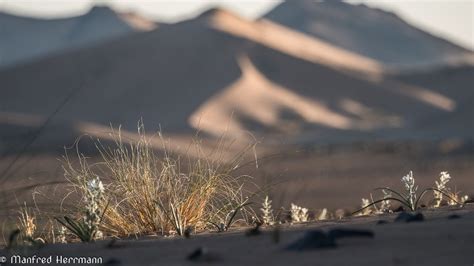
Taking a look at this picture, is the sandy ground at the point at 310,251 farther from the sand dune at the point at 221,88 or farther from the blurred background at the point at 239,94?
the sand dune at the point at 221,88

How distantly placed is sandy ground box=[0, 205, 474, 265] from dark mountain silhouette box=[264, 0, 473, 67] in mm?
125074

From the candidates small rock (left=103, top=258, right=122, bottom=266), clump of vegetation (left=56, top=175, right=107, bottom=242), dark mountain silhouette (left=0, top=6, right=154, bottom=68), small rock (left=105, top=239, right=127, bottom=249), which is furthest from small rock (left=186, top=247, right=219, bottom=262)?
dark mountain silhouette (left=0, top=6, right=154, bottom=68)

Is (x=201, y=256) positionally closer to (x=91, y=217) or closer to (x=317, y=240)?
(x=317, y=240)

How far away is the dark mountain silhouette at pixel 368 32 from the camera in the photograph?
136 meters

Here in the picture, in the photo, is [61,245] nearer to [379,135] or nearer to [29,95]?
[379,135]

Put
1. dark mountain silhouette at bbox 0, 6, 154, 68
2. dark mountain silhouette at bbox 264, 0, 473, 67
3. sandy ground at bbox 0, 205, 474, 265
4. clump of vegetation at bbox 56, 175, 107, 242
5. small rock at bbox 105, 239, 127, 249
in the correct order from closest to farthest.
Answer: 1. sandy ground at bbox 0, 205, 474, 265
2. small rock at bbox 105, 239, 127, 249
3. clump of vegetation at bbox 56, 175, 107, 242
4. dark mountain silhouette at bbox 264, 0, 473, 67
5. dark mountain silhouette at bbox 0, 6, 154, 68

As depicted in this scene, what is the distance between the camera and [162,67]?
225ft

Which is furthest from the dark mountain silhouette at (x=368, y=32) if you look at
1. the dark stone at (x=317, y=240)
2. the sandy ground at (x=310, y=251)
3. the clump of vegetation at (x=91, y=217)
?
the dark stone at (x=317, y=240)

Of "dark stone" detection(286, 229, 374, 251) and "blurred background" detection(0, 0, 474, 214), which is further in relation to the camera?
"blurred background" detection(0, 0, 474, 214)

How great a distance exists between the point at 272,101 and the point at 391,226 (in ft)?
184

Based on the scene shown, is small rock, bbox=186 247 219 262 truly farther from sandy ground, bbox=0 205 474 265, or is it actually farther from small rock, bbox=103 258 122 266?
small rock, bbox=103 258 122 266

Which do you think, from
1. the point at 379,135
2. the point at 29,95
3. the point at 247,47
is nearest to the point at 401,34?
the point at 247,47

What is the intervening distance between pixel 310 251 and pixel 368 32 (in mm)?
142149

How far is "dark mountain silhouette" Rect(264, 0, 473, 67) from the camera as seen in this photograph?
447ft
